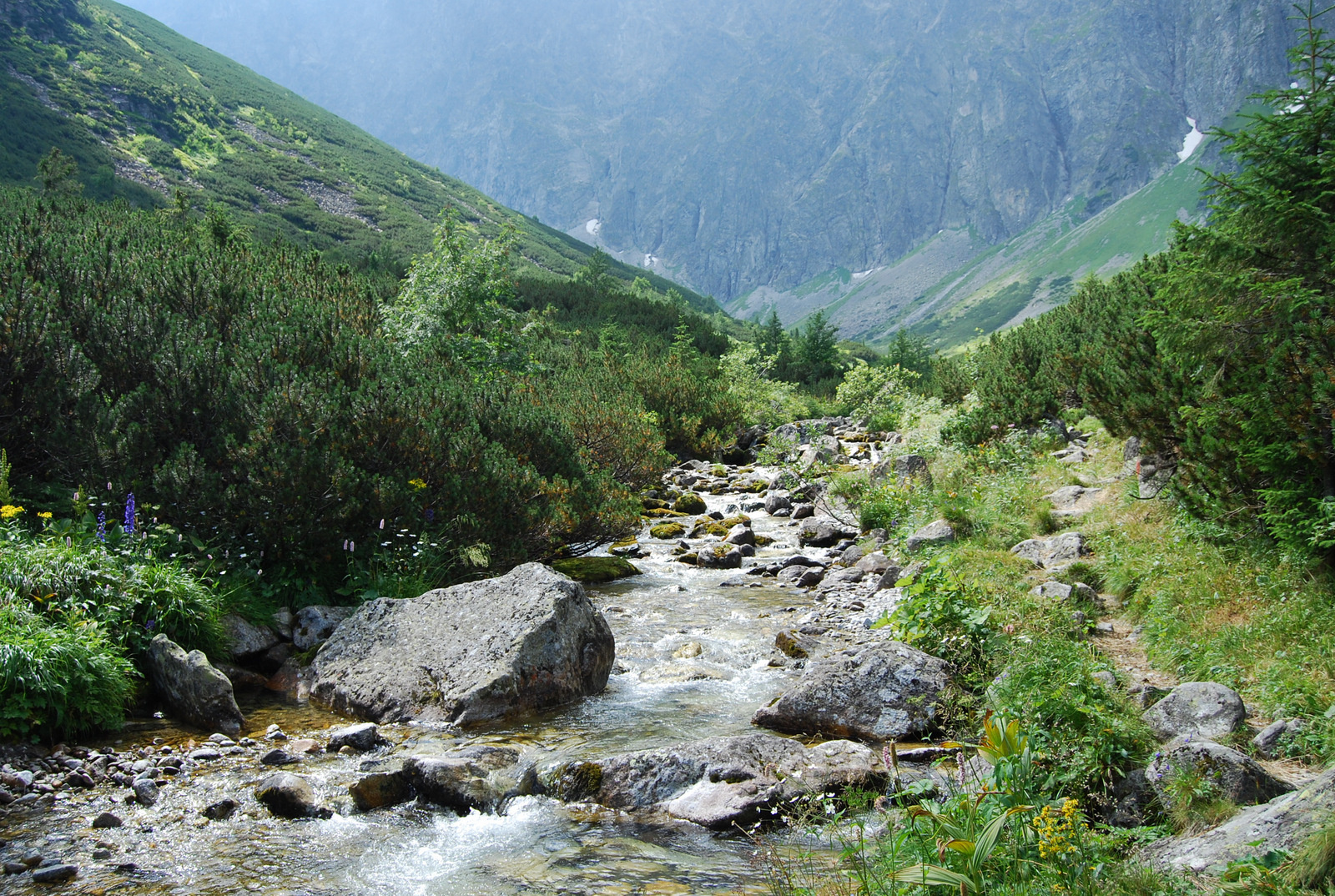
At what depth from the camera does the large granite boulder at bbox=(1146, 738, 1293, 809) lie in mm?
3717

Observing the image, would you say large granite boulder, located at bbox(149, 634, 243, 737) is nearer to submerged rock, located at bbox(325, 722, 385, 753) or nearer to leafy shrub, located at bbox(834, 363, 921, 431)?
submerged rock, located at bbox(325, 722, 385, 753)

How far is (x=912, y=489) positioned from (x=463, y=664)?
883cm

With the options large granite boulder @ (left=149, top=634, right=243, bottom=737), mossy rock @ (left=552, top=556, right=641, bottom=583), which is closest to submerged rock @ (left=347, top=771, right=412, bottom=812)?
large granite boulder @ (left=149, top=634, right=243, bottom=737)

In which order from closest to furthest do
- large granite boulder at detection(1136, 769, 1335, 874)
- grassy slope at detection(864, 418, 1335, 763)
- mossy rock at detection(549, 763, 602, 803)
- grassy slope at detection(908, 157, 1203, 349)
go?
large granite boulder at detection(1136, 769, 1335, 874) → grassy slope at detection(864, 418, 1335, 763) → mossy rock at detection(549, 763, 602, 803) → grassy slope at detection(908, 157, 1203, 349)

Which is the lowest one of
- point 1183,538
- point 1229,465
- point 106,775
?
point 106,775

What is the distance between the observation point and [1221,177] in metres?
6.34

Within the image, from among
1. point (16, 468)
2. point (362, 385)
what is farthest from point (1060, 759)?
point (16, 468)

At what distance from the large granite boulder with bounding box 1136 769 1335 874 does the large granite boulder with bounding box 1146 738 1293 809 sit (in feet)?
0.67

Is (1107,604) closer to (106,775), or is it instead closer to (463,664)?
(463,664)

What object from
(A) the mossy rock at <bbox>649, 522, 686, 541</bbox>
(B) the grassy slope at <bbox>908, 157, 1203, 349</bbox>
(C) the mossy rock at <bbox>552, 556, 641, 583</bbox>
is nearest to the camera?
(C) the mossy rock at <bbox>552, 556, 641, 583</bbox>

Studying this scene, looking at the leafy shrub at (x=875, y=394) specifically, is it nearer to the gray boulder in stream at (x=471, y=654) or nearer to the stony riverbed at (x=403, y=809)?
the stony riverbed at (x=403, y=809)

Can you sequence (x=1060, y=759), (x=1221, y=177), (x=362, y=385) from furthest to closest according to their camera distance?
(x=362, y=385)
(x=1221, y=177)
(x=1060, y=759)

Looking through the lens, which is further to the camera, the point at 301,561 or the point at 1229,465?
the point at 301,561

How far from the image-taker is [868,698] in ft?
20.2
